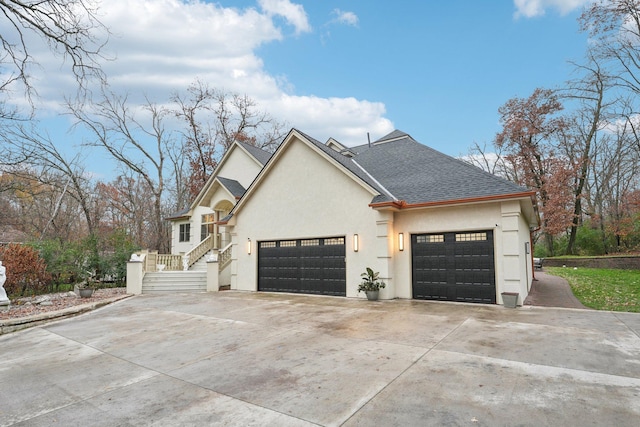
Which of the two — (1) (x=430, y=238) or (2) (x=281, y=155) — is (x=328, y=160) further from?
(1) (x=430, y=238)

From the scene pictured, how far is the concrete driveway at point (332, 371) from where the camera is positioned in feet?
10.6

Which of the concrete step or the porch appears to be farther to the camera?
the concrete step

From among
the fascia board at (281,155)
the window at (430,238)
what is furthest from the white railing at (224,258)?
the window at (430,238)

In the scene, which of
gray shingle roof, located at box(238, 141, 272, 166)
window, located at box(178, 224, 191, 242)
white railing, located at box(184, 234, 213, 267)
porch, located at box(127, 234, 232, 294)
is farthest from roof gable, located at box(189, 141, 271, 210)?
porch, located at box(127, 234, 232, 294)

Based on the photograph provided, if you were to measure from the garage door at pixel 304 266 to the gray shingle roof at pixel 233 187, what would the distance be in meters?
4.59

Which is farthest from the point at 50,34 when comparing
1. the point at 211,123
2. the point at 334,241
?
the point at 211,123

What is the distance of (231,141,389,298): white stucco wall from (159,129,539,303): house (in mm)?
37

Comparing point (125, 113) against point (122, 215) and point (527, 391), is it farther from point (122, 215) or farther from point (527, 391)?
point (527, 391)

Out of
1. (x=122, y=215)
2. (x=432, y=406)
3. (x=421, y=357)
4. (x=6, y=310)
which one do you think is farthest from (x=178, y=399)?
(x=122, y=215)

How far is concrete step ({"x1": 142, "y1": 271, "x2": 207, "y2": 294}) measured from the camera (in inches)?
563

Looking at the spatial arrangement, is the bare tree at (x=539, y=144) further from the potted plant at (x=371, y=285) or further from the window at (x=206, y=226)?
the window at (x=206, y=226)

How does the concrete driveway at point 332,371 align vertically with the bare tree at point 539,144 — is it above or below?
below

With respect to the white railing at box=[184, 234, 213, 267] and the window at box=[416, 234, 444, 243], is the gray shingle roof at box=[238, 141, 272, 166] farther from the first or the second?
the window at box=[416, 234, 444, 243]

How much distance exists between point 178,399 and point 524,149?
1236 inches
